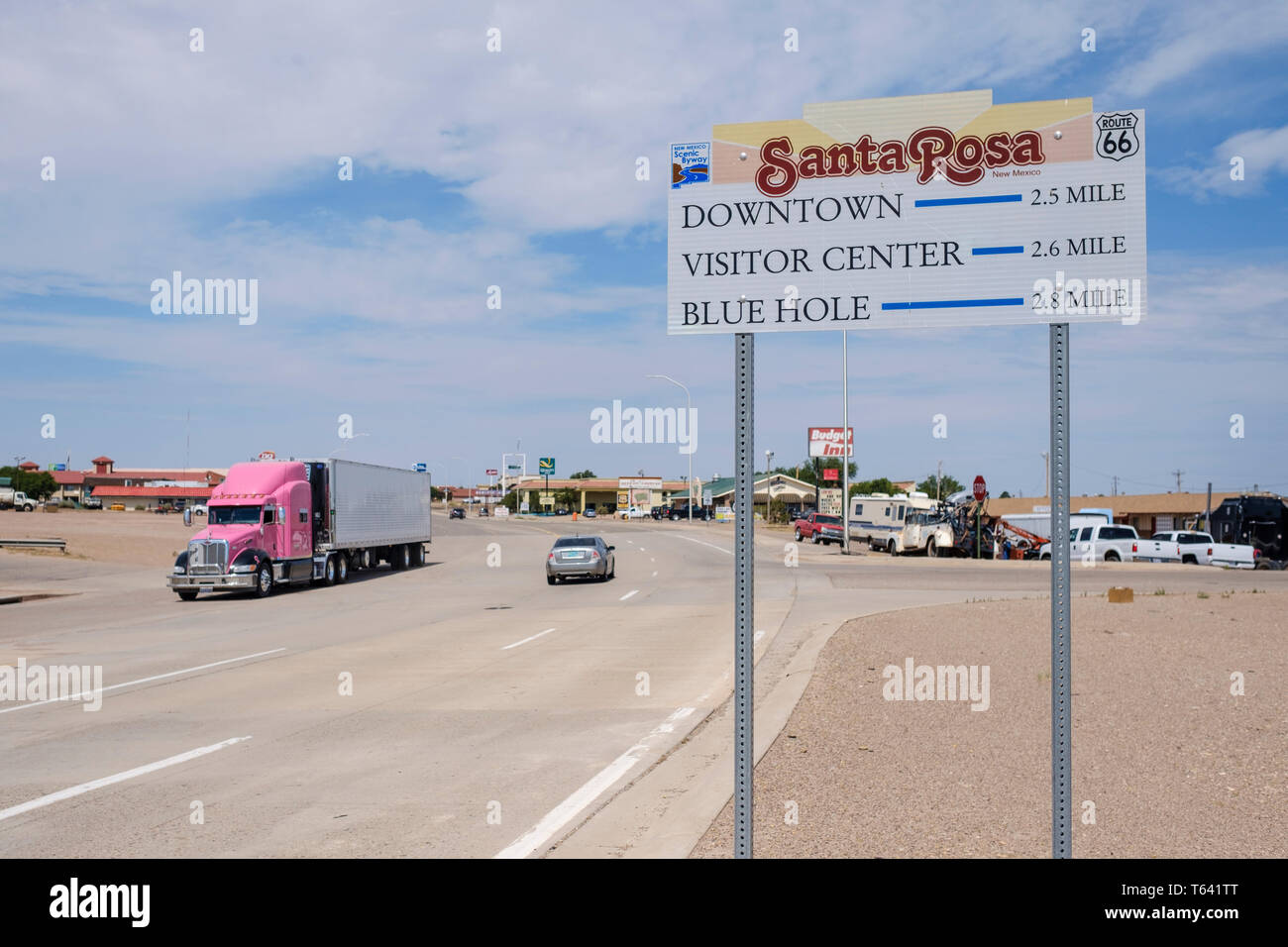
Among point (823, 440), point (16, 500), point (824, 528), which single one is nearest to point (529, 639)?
point (824, 528)

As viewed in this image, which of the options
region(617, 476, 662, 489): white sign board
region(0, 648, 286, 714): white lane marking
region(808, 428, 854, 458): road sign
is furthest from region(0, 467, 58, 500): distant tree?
region(0, 648, 286, 714): white lane marking

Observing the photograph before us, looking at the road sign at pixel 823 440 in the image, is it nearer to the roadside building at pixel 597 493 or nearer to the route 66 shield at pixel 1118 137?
the route 66 shield at pixel 1118 137

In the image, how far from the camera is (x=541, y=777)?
7.70 metres

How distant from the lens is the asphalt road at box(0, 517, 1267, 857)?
21.4 ft

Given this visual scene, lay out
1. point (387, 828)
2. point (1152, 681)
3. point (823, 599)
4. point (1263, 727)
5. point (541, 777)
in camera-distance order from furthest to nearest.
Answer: point (823, 599)
point (1152, 681)
point (1263, 727)
point (541, 777)
point (387, 828)

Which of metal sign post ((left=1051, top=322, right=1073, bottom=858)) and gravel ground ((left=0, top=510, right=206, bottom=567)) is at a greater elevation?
metal sign post ((left=1051, top=322, right=1073, bottom=858))

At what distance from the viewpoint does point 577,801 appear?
6.93 metres

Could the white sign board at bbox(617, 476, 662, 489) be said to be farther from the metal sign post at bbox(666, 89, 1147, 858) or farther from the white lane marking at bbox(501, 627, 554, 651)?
the metal sign post at bbox(666, 89, 1147, 858)

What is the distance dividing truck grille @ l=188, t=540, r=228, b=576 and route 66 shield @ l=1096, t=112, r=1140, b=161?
26.1m

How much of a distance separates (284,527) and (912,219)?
87.9ft

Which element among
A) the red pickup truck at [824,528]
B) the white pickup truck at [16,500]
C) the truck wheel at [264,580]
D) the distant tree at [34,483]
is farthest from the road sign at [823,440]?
the distant tree at [34,483]

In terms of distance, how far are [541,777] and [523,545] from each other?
163ft
